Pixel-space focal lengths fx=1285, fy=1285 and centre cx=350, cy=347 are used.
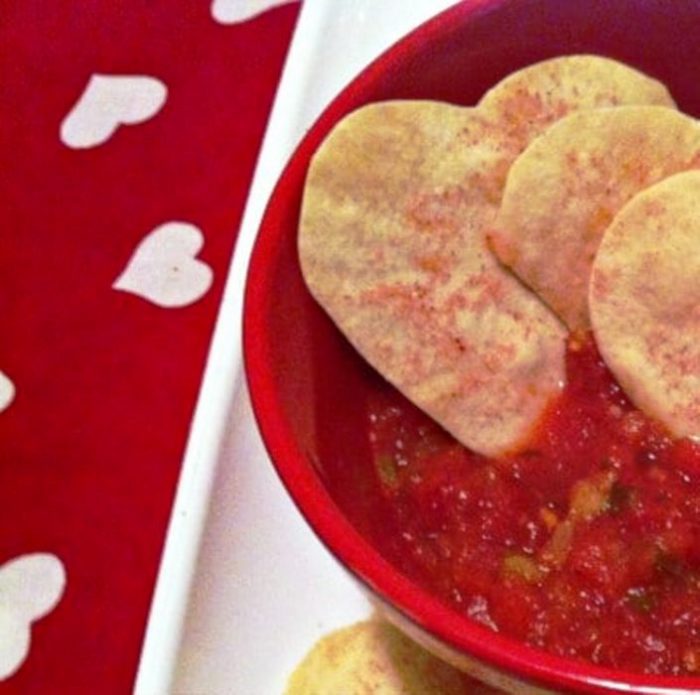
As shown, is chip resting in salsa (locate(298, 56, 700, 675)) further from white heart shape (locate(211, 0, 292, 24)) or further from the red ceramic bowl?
white heart shape (locate(211, 0, 292, 24))

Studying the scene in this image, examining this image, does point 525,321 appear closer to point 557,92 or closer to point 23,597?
point 557,92

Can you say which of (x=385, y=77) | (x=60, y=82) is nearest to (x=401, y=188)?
(x=385, y=77)

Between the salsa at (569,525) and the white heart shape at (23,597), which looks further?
the white heart shape at (23,597)

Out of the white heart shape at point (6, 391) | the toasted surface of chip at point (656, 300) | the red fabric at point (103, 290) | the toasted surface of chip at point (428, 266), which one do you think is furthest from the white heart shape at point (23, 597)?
the toasted surface of chip at point (656, 300)

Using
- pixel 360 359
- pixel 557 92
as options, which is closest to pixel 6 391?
pixel 360 359

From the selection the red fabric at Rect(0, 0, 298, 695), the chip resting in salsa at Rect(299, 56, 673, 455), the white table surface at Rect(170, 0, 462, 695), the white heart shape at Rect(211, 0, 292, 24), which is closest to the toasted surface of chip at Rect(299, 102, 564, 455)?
the chip resting in salsa at Rect(299, 56, 673, 455)

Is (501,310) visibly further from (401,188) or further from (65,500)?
(65,500)

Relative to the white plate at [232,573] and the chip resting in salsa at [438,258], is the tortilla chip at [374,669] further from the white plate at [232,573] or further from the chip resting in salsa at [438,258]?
the chip resting in salsa at [438,258]
